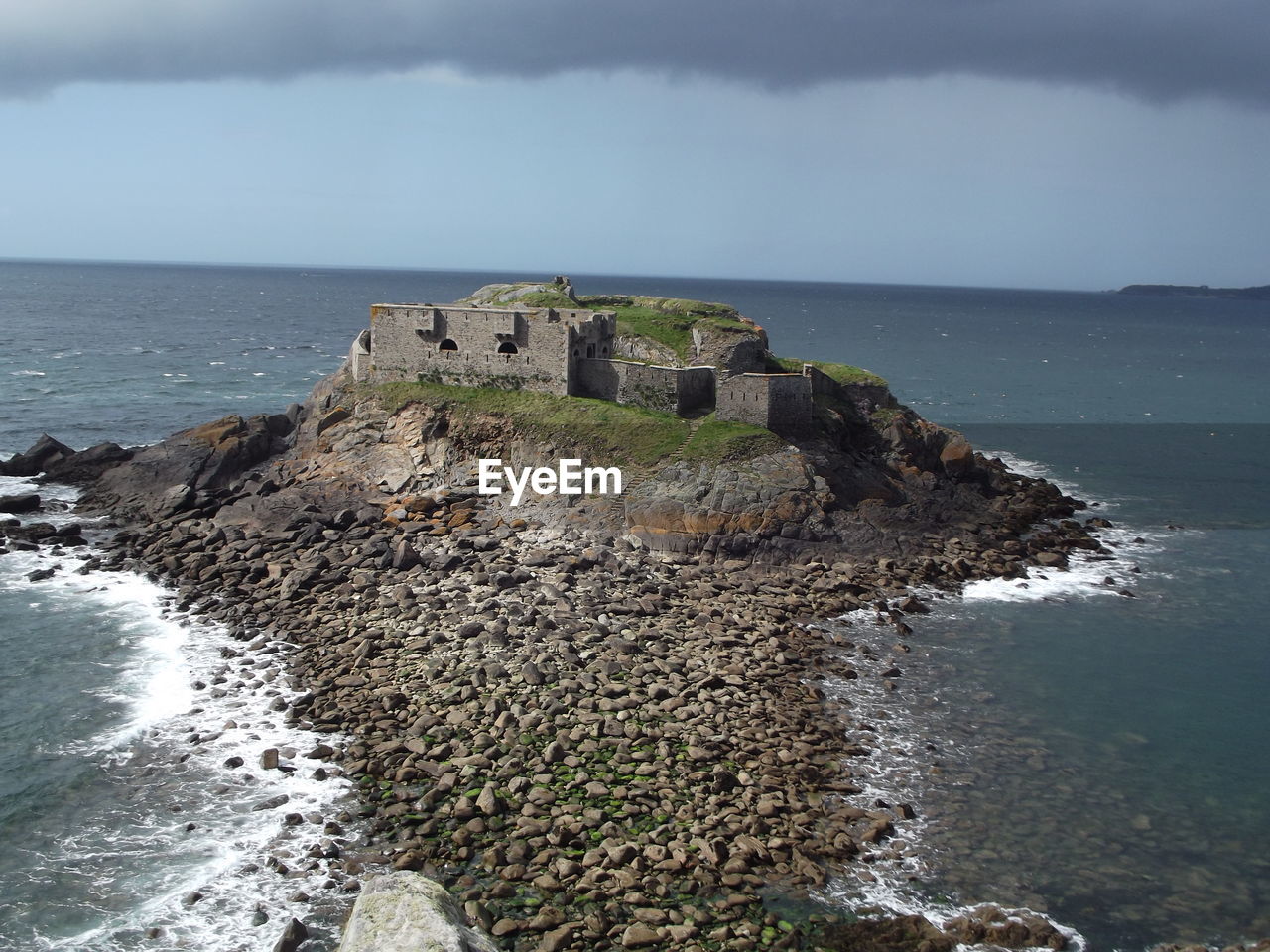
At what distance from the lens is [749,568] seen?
37938mm

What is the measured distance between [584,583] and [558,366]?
46.6 feet

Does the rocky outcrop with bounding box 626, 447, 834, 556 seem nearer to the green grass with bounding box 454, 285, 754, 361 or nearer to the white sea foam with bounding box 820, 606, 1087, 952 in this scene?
the white sea foam with bounding box 820, 606, 1087, 952

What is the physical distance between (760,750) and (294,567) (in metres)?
18.6

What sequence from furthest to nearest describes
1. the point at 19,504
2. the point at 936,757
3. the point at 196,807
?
the point at 19,504 → the point at 936,757 → the point at 196,807

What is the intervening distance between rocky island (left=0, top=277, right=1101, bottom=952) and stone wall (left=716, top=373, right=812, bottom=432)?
0.13 m

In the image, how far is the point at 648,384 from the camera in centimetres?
4616

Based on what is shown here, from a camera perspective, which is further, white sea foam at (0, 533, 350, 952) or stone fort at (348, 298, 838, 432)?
stone fort at (348, 298, 838, 432)

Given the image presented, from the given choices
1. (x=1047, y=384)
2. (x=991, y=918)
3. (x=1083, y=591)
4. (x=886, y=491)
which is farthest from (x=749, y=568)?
(x=1047, y=384)

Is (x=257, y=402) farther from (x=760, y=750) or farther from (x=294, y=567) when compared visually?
(x=760, y=750)

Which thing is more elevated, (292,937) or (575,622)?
(575,622)

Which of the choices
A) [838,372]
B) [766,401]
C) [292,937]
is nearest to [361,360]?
[766,401]

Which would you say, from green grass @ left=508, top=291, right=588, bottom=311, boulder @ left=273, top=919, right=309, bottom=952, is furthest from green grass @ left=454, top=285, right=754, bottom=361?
boulder @ left=273, top=919, right=309, bottom=952

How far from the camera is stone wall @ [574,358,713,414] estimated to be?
45.7 meters

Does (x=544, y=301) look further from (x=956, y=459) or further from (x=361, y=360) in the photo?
(x=956, y=459)
